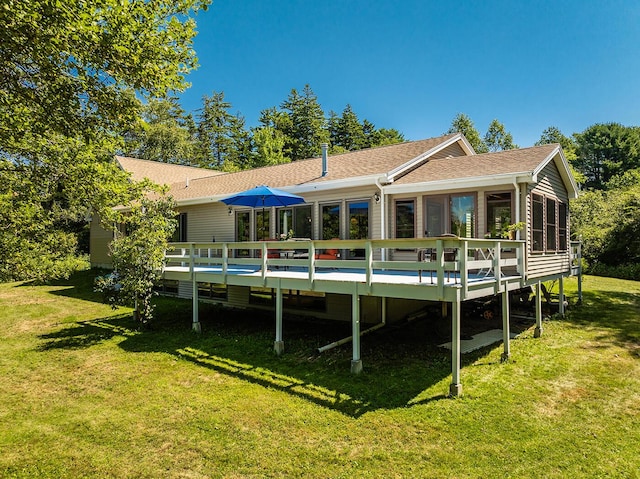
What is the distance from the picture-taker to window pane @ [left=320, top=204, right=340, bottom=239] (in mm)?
11883

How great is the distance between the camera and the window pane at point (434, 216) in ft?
34.4

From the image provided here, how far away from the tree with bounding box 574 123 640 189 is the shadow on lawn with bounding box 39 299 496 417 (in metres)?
48.5

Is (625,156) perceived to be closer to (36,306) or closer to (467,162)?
(467,162)

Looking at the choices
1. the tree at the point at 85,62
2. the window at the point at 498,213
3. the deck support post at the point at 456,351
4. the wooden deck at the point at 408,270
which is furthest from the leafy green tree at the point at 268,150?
the deck support post at the point at 456,351

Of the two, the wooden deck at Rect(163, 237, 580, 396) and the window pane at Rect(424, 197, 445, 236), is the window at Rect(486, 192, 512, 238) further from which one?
the window pane at Rect(424, 197, 445, 236)

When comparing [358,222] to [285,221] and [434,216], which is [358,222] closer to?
[434,216]

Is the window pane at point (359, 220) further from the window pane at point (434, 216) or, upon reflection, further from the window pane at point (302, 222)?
the window pane at point (434, 216)

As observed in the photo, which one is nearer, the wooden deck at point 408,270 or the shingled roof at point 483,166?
the wooden deck at point 408,270

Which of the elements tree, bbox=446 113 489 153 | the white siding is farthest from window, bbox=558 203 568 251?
tree, bbox=446 113 489 153

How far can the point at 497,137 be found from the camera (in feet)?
138

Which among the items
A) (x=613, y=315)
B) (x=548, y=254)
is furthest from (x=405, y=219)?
(x=613, y=315)

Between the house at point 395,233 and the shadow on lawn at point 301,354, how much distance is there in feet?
1.79

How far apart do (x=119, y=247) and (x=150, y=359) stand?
343 cm

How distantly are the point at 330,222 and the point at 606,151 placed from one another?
53318mm
